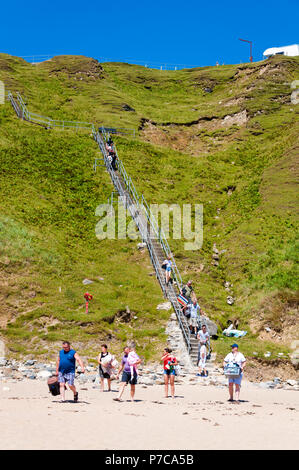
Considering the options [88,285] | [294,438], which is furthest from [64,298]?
[294,438]

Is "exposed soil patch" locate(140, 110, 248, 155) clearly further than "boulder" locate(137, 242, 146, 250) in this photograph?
Yes

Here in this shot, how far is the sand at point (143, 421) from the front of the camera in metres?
9.16

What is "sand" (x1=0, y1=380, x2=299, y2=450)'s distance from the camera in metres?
9.16

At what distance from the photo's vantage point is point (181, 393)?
17062 millimetres

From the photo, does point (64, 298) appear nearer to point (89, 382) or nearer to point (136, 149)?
point (89, 382)

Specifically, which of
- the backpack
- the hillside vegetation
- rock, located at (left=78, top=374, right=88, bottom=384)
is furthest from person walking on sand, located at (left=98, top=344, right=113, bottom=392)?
the hillside vegetation

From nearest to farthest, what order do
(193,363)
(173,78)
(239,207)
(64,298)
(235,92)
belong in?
(193,363) → (64,298) → (239,207) → (235,92) → (173,78)

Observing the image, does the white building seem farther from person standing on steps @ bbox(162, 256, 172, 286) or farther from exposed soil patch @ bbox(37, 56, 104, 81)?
person standing on steps @ bbox(162, 256, 172, 286)

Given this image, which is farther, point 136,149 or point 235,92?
point 235,92

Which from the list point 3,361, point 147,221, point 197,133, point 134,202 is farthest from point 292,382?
point 197,133

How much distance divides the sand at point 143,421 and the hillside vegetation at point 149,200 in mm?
6606

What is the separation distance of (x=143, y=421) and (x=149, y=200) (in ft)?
88.8

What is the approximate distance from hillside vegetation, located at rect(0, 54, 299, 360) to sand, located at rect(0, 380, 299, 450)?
260 inches

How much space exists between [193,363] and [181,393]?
5100 mm
